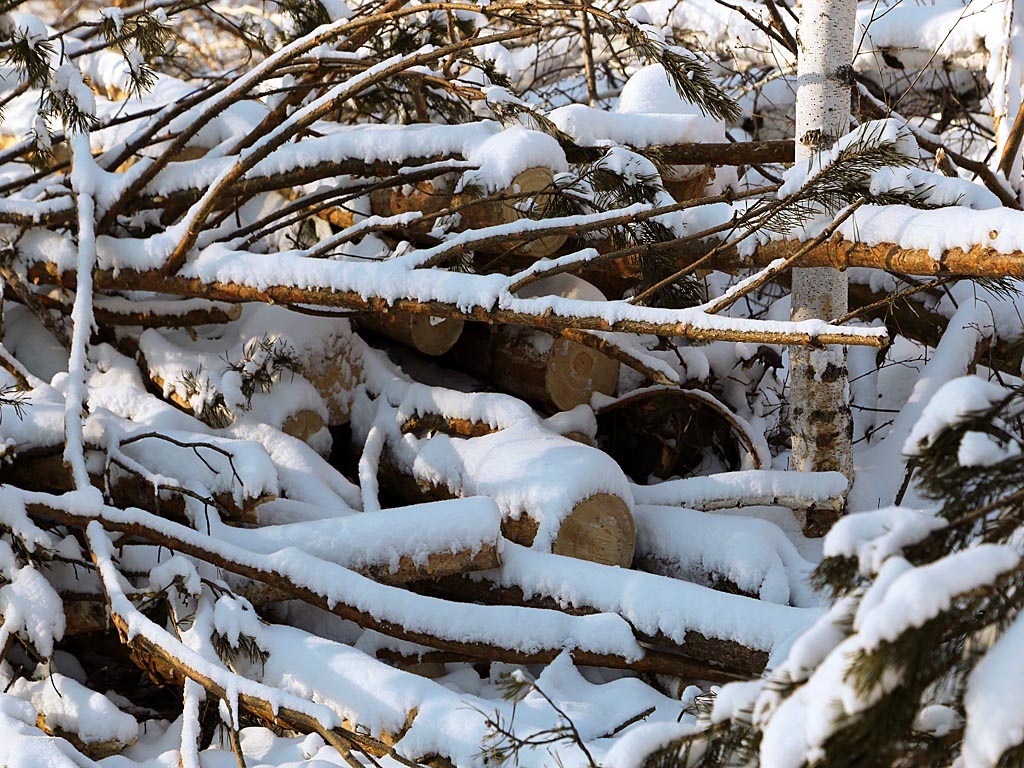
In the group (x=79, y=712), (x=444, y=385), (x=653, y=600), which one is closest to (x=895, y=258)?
(x=653, y=600)

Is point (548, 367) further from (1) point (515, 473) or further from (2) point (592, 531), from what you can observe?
(2) point (592, 531)

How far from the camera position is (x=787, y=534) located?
3.98 metres

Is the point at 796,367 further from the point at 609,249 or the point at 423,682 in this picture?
the point at 423,682

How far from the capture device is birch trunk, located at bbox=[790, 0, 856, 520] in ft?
11.8

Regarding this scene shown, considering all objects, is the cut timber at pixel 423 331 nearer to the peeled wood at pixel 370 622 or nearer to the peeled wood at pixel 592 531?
the peeled wood at pixel 592 531

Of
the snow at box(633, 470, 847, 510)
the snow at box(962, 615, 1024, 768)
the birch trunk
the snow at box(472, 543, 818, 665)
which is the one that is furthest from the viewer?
the snow at box(633, 470, 847, 510)

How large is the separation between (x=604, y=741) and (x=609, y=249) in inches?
67.2

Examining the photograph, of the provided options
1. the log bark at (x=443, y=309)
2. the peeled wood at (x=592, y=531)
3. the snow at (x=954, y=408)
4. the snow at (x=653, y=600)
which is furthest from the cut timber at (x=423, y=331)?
the snow at (x=954, y=408)

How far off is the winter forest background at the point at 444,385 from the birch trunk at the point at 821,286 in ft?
0.04

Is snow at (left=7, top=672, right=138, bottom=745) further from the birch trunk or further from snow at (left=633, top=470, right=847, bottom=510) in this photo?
the birch trunk

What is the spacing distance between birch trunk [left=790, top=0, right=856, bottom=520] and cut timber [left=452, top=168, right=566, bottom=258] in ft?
2.97

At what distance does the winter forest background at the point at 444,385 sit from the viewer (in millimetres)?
2961

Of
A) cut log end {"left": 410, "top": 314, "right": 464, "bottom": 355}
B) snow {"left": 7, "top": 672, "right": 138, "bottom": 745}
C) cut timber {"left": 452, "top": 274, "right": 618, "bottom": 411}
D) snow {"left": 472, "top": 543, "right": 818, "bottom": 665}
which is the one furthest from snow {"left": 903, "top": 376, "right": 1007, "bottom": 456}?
cut log end {"left": 410, "top": 314, "right": 464, "bottom": 355}

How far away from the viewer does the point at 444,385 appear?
461 centimetres
